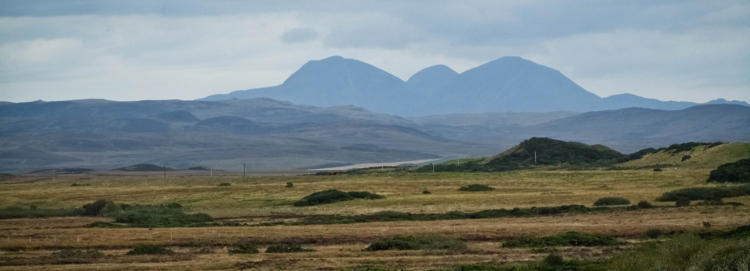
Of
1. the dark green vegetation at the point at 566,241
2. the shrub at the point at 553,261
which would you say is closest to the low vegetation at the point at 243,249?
the dark green vegetation at the point at 566,241

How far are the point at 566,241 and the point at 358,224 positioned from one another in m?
11.8

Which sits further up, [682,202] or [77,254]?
[682,202]

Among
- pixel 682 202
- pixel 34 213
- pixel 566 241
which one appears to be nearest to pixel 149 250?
pixel 566 241

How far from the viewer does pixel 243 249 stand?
28.3 metres

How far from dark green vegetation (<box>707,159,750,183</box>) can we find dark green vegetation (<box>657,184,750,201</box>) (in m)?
6.19

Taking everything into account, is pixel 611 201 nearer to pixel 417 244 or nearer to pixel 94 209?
pixel 417 244

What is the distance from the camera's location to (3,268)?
23.8m

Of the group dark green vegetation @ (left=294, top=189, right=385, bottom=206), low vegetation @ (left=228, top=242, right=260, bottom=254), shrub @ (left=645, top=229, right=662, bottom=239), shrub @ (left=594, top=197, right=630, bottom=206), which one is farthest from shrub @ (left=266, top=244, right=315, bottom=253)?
dark green vegetation @ (left=294, top=189, right=385, bottom=206)

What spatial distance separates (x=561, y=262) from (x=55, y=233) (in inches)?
880

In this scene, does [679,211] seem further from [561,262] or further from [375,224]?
[561,262]

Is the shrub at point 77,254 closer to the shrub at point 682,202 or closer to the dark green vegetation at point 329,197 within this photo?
the dark green vegetation at point 329,197

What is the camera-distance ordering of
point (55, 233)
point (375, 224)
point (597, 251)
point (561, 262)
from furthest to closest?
point (375, 224) → point (55, 233) → point (597, 251) → point (561, 262)

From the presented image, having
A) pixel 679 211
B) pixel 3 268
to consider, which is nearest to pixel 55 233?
pixel 3 268

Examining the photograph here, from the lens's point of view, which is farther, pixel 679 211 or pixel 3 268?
pixel 679 211
